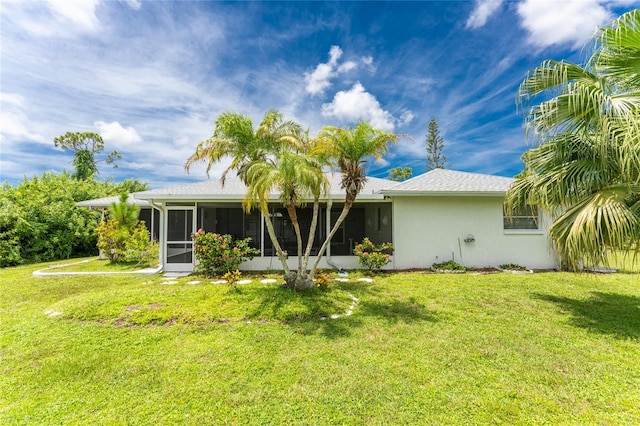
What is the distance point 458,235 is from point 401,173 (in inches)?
1153

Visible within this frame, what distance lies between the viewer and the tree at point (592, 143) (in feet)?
14.8

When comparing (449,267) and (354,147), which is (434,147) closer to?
(449,267)

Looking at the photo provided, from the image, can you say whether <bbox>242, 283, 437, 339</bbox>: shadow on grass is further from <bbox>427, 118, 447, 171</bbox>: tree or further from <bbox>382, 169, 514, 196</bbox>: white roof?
<bbox>427, 118, 447, 171</bbox>: tree

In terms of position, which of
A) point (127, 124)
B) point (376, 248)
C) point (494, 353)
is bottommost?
point (494, 353)

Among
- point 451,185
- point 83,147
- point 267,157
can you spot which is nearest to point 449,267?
point 451,185

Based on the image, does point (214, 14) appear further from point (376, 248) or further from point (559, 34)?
point (559, 34)

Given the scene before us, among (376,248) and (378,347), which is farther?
(376,248)

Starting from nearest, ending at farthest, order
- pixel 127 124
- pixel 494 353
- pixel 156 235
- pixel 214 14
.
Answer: pixel 494 353 → pixel 214 14 → pixel 127 124 → pixel 156 235

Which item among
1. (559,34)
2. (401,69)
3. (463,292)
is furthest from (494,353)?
(401,69)

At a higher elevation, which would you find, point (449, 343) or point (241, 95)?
point (241, 95)

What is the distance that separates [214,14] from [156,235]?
12.0 meters

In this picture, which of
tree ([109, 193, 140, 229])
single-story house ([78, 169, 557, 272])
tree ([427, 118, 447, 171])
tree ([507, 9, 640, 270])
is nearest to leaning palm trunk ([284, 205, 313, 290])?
single-story house ([78, 169, 557, 272])

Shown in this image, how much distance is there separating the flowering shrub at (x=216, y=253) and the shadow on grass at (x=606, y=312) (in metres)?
8.81

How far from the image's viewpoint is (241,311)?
5938mm
